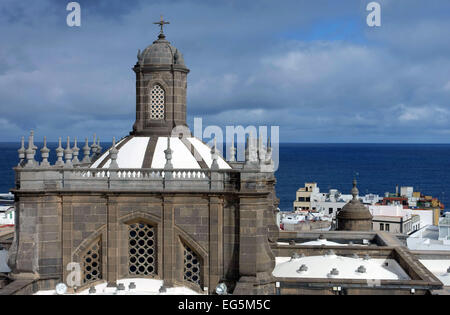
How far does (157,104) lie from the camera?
108 feet

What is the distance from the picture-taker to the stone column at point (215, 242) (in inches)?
1123

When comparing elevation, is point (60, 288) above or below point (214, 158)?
below

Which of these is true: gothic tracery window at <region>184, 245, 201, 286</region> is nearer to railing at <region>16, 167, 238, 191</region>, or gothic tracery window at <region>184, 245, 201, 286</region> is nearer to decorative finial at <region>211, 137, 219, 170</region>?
railing at <region>16, 167, 238, 191</region>

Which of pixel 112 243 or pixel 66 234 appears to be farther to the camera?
pixel 66 234

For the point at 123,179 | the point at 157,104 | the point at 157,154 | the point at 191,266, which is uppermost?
the point at 157,104

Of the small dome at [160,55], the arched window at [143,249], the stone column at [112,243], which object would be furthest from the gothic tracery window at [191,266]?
the small dome at [160,55]

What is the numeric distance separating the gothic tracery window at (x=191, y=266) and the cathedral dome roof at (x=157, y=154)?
3.72 m

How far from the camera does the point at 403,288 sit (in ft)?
95.1

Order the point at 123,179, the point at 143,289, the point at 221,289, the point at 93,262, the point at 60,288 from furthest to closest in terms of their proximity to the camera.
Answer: the point at 93,262 → the point at 123,179 → the point at 143,289 → the point at 60,288 → the point at 221,289

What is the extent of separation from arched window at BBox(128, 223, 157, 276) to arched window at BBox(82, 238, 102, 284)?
4.31 feet

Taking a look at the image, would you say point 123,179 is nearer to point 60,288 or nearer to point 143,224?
point 143,224

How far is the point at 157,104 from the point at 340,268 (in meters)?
12.0

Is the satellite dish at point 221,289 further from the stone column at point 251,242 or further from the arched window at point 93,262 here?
the arched window at point 93,262

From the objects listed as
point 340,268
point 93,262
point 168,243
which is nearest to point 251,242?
point 168,243
